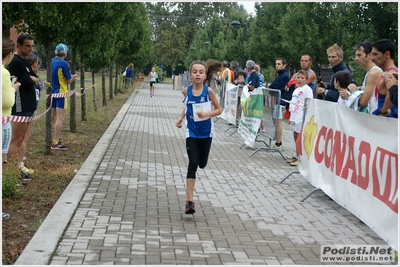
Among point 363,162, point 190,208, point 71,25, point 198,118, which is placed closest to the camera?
point 363,162

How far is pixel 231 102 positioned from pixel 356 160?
36.9ft

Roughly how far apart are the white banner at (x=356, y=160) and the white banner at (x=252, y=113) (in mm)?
4185

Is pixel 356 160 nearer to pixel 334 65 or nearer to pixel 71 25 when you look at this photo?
pixel 334 65

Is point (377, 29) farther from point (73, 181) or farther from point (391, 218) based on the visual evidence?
point (391, 218)

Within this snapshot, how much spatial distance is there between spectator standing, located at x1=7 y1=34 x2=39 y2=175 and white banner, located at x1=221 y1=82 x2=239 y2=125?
874 cm

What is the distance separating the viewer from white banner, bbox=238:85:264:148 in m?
13.1

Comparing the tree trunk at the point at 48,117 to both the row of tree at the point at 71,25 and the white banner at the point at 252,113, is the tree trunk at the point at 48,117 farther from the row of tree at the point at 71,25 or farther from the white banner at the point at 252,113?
the white banner at the point at 252,113

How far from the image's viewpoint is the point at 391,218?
5.67m

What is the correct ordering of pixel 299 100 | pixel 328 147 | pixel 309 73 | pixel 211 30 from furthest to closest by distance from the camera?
pixel 211 30, pixel 309 73, pixel 299 100, pixel 328 147

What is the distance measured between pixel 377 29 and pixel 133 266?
60.8ft

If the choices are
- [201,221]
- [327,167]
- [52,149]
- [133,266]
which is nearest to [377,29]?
[52,149]

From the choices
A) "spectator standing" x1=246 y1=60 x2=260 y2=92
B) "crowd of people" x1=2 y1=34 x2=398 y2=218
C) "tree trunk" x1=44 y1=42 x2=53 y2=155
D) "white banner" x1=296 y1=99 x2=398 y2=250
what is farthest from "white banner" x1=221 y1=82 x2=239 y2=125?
"white banner" x1=296 y1=99 x2=398 y2=250

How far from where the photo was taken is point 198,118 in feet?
23.7

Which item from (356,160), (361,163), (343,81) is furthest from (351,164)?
(343,81)
